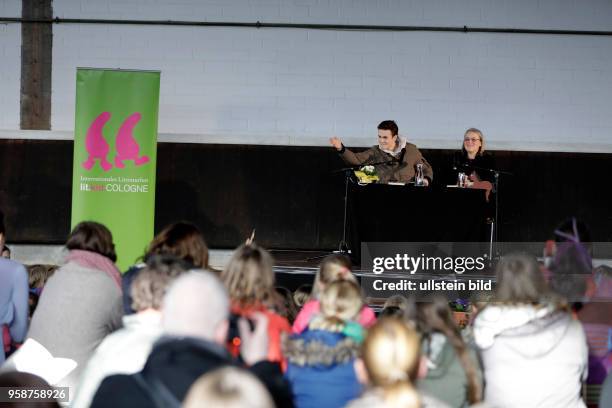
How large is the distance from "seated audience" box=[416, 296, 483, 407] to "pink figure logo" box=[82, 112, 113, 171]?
4903 millimetres

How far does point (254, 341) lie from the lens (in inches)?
99.2

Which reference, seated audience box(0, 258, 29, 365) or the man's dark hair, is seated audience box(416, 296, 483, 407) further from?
the man's dark hair

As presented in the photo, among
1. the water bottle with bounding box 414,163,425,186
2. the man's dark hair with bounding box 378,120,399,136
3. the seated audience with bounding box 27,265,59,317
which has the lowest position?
the seated audience with bounding box 27,265,59,317

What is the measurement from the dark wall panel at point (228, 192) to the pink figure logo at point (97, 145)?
1.57 meters

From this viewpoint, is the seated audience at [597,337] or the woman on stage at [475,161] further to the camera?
the woman on stage at [475,161]

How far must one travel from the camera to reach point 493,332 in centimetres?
299

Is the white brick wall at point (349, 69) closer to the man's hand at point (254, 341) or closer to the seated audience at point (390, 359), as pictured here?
the man's hand at point (254, 341)

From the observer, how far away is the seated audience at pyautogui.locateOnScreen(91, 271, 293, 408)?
196 centimetres

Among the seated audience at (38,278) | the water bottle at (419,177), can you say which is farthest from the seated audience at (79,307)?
the water bottle at (419,177)

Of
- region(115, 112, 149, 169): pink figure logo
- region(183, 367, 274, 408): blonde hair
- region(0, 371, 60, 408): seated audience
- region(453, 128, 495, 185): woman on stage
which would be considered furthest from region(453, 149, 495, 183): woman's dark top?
region(183, 367, 274, 408): blonde hair

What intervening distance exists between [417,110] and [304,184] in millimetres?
1407

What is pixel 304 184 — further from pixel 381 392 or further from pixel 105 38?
pixel 381 392

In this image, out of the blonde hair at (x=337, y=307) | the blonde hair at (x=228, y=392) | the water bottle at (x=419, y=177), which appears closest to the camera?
the blonde hair at (x=228, y=392)

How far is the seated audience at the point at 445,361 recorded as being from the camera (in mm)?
2740
